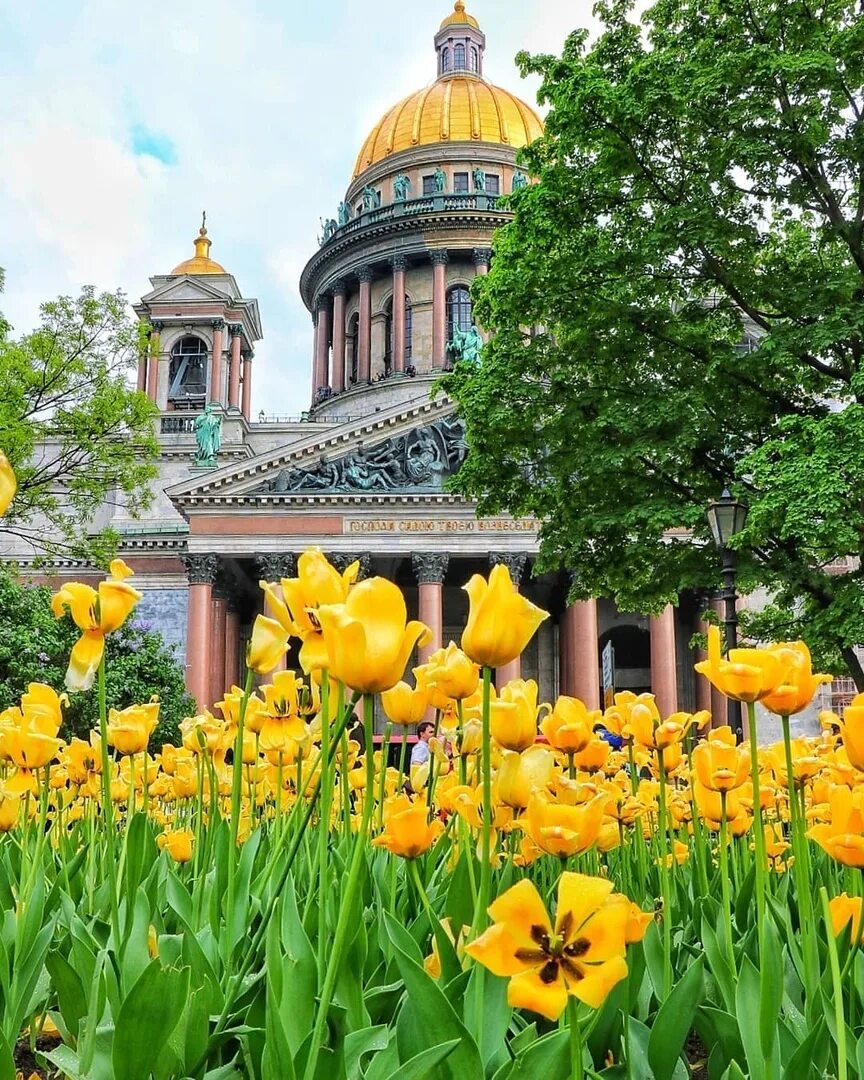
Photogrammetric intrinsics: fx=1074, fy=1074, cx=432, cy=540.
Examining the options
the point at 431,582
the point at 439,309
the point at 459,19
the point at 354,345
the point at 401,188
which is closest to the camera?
the point at 431,582

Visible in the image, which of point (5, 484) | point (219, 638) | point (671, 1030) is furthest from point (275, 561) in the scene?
point (5, 484)

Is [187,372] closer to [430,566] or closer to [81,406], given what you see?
[430,566]

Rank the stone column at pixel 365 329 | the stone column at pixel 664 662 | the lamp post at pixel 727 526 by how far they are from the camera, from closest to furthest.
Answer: the lamp post at pixel 727 526 → the stone column at pixel 664 662 → the stone column at pixel 365 329

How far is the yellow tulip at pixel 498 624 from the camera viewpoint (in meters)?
1.53

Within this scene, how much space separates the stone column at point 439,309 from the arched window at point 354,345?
504cm

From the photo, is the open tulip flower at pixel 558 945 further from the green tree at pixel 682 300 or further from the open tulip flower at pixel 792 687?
the green tree at pixel 682 300

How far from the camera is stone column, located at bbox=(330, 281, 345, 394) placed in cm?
5481

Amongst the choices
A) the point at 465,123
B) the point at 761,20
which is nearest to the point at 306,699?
the point at 761,20

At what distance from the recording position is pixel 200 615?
35156mm

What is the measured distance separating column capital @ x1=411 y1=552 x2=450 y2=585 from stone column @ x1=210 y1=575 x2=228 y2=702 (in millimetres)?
7079

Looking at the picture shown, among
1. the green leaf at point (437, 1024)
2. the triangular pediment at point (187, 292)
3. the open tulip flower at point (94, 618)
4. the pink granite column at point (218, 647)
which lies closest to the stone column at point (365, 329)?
the triangular pediment at point (187, 292)

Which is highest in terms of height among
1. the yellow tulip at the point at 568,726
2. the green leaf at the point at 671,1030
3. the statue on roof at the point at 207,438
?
the statue on roof at the point at 207,438

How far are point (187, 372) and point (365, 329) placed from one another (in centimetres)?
1009

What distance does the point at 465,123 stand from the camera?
188 feet
